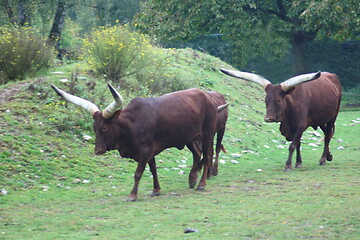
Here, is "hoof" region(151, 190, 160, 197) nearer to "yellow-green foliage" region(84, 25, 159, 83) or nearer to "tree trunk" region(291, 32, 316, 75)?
"yellow-green foliage" region(84, 25, 159, 83)

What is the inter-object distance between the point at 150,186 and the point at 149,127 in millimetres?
1666

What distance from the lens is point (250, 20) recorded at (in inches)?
1044

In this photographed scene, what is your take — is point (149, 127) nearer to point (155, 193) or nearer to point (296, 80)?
point (155, 193)

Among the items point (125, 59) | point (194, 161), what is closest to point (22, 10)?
point (125, 59)

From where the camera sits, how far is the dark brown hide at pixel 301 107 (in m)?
12.8

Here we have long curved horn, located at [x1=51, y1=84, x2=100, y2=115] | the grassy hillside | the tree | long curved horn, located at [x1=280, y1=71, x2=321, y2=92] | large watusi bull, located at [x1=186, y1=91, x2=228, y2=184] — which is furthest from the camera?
the tree

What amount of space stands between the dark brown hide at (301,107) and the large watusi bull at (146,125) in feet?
→ 7.71

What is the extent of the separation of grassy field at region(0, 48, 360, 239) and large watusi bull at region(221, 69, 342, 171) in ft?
2.67

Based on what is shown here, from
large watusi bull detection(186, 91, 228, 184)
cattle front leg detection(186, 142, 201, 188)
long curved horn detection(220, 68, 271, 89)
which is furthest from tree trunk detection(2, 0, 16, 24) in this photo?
cattle front leg detection(186, 142, 201, 188)

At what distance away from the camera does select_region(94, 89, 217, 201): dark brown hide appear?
397 inches

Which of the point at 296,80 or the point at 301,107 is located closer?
the point at 296,80

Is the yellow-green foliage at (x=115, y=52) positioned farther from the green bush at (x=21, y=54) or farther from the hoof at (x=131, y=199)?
the hoof at (x=131, y=199)

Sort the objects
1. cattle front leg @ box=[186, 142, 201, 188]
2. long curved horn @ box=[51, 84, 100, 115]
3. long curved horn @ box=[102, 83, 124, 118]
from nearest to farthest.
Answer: long curved horn @ box=[102, 83, 124, 118], long curved horn @ box=[51, 84, 100, 115], cattle front leg @ box=[186, 142, 201, 188]

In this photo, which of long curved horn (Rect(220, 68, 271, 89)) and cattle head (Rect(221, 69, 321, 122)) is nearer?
cattle head (Rect(221, 69, 321, 122))
